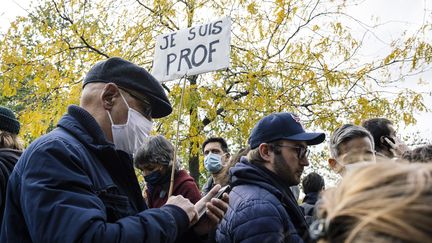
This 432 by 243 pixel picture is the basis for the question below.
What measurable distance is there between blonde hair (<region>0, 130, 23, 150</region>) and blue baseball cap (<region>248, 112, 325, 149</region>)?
1.54 metres

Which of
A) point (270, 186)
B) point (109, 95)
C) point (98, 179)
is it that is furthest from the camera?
point (270, 186)

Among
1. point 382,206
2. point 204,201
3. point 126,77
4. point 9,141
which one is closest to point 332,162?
point 204,201

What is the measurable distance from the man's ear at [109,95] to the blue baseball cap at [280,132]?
113 centimetres

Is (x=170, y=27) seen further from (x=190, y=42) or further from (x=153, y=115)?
(x=153, y=115)

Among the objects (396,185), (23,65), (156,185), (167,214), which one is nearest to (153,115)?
(167,214)

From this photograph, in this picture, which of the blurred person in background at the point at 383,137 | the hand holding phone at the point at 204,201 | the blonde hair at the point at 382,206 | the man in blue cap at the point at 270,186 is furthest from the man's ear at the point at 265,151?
the blonde hair at the point at 382,206

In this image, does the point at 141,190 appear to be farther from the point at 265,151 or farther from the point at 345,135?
the point at 345,135

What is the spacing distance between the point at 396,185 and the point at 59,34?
281 inches

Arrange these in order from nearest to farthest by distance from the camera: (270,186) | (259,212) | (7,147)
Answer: (259,212), (270,186), (7,147)

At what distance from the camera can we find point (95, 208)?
5.20ft

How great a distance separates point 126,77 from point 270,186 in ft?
3.36

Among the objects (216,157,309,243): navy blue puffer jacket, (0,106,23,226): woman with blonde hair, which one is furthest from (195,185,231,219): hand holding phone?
(0,106,23,226): woman with blonde hair

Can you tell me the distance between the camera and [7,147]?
2.98m

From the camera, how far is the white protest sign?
137 inches
